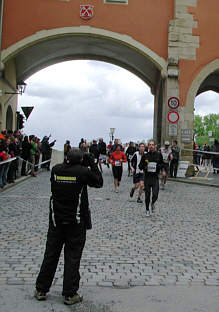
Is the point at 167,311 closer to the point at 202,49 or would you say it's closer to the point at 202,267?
the point at 202,267

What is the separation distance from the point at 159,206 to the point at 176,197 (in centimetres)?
209

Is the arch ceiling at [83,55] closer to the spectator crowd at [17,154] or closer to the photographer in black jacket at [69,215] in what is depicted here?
the spectator crowd at [17,154]

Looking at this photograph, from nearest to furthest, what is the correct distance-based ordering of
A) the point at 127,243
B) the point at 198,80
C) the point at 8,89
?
the point at 127,243
the point at 198,80
the point at 8,89

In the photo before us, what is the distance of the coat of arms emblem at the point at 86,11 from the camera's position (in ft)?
63.9

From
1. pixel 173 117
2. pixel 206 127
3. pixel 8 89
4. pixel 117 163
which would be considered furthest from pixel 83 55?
pixel 206 127

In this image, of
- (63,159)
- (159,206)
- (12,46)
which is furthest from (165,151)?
(63,159)

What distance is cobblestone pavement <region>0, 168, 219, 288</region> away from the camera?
4.74 m

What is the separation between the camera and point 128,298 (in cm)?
402

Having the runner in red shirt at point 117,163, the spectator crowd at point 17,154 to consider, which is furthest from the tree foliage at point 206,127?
the runner in red shirt at point 117,163

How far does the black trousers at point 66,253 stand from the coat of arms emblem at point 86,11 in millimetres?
16733

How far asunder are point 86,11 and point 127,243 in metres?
15.3

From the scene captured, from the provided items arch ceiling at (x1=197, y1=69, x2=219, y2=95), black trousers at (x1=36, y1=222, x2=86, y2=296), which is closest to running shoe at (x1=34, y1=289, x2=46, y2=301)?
black trousers at (x1=36, y1=222, x2=86, y2=296)

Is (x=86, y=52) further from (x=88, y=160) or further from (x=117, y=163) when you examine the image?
(x=88, y=160)

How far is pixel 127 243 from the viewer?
20.9ft
